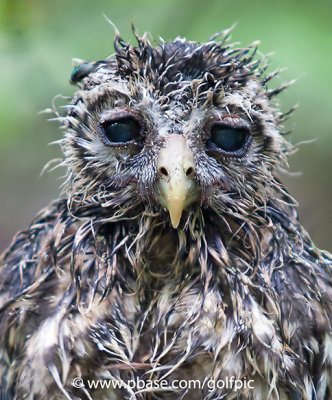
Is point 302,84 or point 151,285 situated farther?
point 302,84

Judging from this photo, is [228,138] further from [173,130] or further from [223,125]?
[173,130]

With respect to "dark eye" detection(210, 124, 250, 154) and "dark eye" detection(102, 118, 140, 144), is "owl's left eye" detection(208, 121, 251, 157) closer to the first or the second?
"dark eye" detection(210, 124, 250, 154)

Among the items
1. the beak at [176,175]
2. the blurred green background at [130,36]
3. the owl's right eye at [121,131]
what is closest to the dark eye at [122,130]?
the owl's right eye at [121,131]

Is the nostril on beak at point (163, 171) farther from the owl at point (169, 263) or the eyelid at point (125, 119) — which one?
the eyelid at point (125, 119)

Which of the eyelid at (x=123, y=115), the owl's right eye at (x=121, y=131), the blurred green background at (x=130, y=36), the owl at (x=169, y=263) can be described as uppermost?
the blurred green background at (x=130, y=36)

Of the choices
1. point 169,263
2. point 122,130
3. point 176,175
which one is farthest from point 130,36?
point 176,175

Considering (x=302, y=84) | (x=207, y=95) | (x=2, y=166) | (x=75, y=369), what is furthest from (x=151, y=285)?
(x=2, y=166)

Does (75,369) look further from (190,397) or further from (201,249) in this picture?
(201,249)

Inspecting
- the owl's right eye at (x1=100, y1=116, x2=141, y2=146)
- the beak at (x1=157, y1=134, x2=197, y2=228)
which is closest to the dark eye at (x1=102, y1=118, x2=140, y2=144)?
the owl's right eye at (x1=100, y1=116, x2=141, y2=146)

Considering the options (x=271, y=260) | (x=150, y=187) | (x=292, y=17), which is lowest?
(x=271, y=260)
